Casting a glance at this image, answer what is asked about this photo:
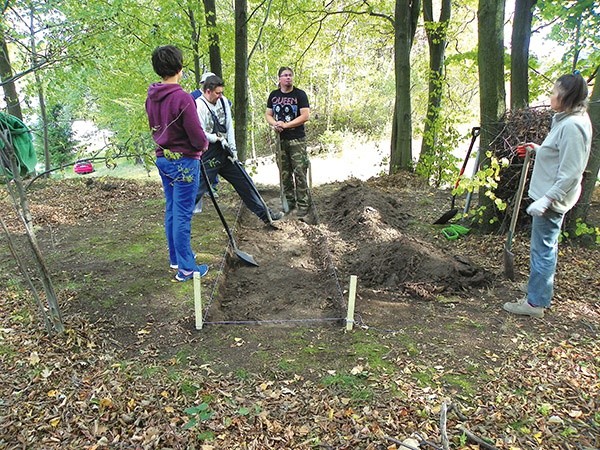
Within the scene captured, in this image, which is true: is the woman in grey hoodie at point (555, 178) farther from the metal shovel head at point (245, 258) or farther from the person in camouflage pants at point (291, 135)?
the person in camouflage pants at point (291, 135)

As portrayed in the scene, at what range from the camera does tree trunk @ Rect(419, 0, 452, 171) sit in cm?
859

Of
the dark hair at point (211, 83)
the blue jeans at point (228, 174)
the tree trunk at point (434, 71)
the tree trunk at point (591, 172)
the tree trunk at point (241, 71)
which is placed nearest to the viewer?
the tree trunk at point (591, 172)

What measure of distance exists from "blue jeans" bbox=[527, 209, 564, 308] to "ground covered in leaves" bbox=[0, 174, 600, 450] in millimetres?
234

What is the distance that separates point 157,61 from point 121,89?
329 inches

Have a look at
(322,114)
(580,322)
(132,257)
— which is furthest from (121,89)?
(322,114)

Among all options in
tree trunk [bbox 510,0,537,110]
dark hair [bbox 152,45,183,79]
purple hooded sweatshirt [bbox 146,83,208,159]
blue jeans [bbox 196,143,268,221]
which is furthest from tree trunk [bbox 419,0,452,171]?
dark hair [bbox 152,45,183,79]

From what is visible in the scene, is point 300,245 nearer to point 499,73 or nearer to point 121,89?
point 499,73

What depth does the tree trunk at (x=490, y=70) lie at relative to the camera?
5.26 metres

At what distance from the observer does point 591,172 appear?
15.4 ft

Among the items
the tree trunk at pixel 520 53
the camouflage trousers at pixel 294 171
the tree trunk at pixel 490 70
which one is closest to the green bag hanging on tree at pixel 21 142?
the camouflage trousers at pixel 294 171

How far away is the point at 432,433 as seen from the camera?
2.45 meters

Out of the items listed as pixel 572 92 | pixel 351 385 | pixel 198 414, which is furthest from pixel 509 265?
pixel 198 414

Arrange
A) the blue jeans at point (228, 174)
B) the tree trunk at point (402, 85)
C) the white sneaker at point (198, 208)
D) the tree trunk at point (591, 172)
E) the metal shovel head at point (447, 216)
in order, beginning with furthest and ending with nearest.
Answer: the tree trunk at point (402, 85)
the white sneaker at point (198, 208)
the metal shovel head at point (447, 216)
the blue jeans at point (228, 174)
the tree trunk at point (591, 172)

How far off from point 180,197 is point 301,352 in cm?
192
